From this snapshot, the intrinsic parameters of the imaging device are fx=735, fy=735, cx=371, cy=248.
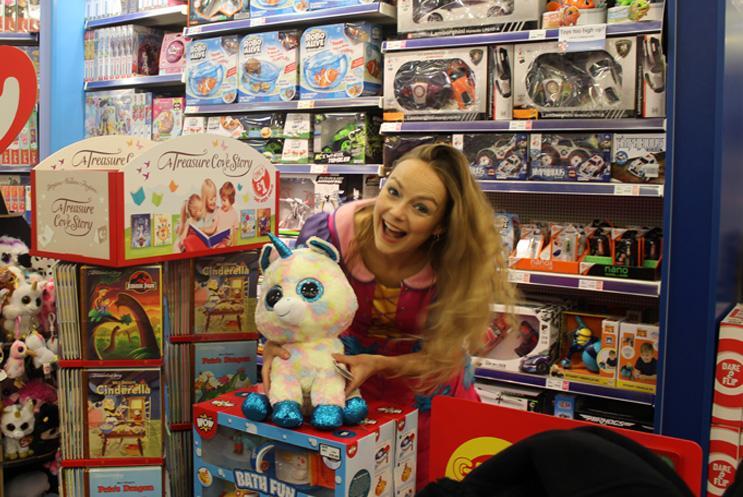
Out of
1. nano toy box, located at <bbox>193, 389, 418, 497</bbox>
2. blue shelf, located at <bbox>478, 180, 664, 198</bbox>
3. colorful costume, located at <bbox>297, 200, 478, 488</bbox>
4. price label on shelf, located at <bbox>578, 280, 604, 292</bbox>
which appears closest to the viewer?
nano toy box, located at <bbox>193, 389, 418, 497</bbox>

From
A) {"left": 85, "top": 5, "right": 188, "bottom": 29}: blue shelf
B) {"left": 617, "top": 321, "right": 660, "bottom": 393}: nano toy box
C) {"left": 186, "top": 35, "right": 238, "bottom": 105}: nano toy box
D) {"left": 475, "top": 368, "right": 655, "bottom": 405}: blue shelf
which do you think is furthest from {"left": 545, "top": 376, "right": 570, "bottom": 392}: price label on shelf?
{"left": 85, "top": 5, "right": 188, "bottom": 29}: blue shelf

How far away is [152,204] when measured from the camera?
1.79 meters

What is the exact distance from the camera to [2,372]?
6.86 ft

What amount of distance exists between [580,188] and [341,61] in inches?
55.5

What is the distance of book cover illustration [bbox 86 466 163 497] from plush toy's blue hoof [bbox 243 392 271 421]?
0.40 meters

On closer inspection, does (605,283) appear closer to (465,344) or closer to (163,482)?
(465,344)

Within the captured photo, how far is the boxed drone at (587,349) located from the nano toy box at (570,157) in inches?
24.8

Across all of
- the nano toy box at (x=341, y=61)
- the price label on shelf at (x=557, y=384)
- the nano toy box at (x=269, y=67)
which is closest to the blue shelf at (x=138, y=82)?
the nano toy box at (x=269, y=67)

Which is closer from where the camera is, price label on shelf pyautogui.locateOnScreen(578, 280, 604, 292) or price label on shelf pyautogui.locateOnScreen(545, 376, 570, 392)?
price label on shelf pyautogui.locateOnScreen(578, 280, 604, 292)

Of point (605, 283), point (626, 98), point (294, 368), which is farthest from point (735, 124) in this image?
point (294, 368)

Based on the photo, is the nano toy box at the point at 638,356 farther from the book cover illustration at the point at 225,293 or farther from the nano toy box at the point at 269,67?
the nano toy box at the point at 269,67

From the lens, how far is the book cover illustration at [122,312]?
177cm

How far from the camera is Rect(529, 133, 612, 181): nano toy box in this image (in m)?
3.08

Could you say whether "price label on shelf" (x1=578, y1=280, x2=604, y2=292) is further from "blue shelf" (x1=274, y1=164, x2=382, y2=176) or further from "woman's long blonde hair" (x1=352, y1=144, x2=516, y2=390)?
"woman's long blonde hair" (x1=352, y1=144, x2=516, y2=390)
